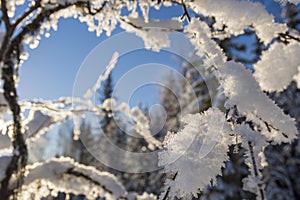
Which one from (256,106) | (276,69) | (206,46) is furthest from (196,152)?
(276,69)

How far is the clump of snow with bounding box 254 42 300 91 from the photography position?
3.85ft

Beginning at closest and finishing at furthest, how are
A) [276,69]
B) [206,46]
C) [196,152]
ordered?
[196,152], [206,46], [276,69]

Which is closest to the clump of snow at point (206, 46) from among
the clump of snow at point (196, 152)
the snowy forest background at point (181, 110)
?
the snowy forest background at point (181, 110)

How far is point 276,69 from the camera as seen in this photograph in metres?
1.19

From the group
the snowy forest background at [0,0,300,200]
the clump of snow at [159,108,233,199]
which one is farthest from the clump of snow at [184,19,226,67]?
the clump of snow at [159,108,233,199]

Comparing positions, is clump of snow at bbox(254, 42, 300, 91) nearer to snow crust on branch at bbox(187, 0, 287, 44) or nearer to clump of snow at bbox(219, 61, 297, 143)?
snow crust on branch at bbox(187, 0, 287, 44)

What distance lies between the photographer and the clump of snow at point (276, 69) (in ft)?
3.85

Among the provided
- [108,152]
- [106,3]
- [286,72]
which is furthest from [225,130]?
[108,152]

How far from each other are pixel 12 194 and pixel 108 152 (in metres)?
14.1

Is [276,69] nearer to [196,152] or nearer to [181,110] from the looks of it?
[181,110]

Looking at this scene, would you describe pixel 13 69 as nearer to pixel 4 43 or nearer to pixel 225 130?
pixel 4 43

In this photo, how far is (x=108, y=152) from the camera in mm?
16438

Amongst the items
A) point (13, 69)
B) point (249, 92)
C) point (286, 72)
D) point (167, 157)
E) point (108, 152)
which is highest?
point (108, 152)

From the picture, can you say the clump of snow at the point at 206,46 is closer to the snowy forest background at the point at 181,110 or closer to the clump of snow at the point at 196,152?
the snowy forest background at the point at 181,110
